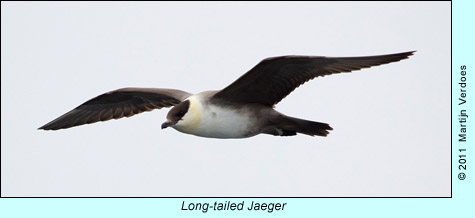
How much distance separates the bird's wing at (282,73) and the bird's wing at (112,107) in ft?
5.23

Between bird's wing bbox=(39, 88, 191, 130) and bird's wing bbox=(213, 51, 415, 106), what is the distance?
5.23ft

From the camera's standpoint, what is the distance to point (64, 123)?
414 inches

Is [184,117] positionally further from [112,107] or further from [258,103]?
[112,107]

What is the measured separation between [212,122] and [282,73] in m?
1.02

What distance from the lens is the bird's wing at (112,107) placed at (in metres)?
10.4

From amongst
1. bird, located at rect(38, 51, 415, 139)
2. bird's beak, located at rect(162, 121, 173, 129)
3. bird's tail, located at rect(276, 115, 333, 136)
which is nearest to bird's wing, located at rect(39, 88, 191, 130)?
bird, located at rect(38, 51, 415, 139)

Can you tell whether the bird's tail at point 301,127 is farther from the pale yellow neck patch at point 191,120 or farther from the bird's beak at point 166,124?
the bird's beak at point 166,124

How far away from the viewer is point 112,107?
1070 centimetres

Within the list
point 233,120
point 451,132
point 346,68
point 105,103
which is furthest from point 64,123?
point 451,132

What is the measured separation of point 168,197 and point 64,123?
2.00 meters

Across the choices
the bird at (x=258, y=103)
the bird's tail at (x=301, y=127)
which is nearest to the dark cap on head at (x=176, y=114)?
the bird at (x=258, y=103)

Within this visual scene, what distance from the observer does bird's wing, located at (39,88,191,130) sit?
411 inches

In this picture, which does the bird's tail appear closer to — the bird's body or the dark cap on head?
the bird's body

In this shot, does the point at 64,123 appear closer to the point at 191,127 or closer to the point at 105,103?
the point at 105,103
